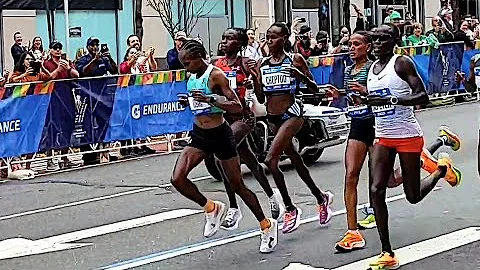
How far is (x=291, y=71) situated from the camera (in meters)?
9.26

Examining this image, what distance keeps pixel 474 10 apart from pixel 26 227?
106ft

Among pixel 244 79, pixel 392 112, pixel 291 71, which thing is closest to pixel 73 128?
pixel 244 79

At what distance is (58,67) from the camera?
1577 cm

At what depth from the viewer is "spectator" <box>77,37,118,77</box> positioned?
16469 millimetres

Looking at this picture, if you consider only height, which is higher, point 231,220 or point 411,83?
point 411,83

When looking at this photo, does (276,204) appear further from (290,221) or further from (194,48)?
(194,48)

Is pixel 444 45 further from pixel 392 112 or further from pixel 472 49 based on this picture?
pixel 392 112

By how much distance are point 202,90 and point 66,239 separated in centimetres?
231

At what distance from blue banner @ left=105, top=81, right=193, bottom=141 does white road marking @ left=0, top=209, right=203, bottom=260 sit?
5593 mm

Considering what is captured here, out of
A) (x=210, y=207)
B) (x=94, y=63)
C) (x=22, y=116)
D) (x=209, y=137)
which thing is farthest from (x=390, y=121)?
(x=94, y=63)

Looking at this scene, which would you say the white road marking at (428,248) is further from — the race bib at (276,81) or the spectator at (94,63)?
the spectator at (94,63)

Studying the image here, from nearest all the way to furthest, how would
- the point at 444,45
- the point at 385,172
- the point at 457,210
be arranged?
1. the point at 385,172
2. the point at 457,210
3. the point at 444,45

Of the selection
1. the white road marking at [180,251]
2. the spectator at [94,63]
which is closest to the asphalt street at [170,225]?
the white road marking at [180,251]

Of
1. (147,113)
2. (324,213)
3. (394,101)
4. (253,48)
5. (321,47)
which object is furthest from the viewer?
(321,47)
